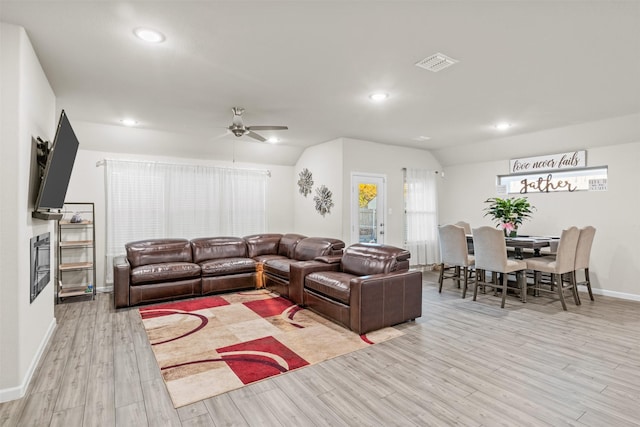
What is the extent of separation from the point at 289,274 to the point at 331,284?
103cm

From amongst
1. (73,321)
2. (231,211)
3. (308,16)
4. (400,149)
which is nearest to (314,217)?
(231,211)

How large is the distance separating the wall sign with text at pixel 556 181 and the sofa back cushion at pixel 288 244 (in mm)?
4336

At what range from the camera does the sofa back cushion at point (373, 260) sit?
13.6 feet

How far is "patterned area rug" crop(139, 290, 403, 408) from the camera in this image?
2707 mm

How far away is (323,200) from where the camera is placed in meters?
6.52

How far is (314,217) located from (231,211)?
1697 mm

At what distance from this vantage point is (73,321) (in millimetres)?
4035

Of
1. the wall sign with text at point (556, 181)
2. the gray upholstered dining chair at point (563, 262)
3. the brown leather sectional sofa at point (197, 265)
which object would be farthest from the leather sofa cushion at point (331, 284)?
the wall sign with text at point (556, 181)

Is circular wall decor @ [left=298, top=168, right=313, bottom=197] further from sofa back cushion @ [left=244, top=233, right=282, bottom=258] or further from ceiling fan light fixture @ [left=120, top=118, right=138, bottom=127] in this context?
ceiling fan light fixture @ [left=120, top=118, right=138, bottom=127]

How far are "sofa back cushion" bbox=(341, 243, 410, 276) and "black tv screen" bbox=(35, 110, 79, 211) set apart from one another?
11.0ft

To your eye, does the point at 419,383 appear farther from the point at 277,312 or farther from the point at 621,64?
the point at 621,64

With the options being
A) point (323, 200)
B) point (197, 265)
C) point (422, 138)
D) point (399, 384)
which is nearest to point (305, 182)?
point (323, 200)

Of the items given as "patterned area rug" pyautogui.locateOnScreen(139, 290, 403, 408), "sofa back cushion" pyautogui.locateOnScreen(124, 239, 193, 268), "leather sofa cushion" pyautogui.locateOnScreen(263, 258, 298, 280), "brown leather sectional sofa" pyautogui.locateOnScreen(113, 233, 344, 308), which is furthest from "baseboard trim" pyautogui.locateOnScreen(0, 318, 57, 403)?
"leather sofa cushion" pyautogui.locateOnScreen(263, 258, 298, 280)

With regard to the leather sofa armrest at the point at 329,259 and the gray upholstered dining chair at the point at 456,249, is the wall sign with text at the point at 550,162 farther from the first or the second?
the leather sofa armrest at the point at 329,259
